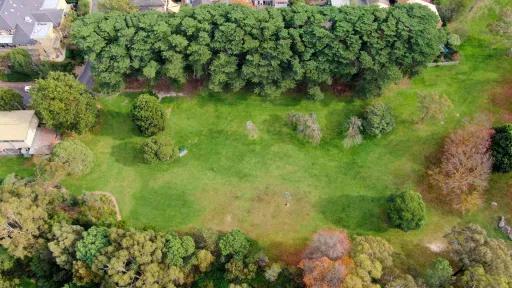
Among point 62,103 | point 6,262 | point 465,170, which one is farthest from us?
point 62,103

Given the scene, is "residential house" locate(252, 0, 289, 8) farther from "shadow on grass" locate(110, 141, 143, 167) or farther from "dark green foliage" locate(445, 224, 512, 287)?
"dark green foliage" locate(445, 224, 512, 287)

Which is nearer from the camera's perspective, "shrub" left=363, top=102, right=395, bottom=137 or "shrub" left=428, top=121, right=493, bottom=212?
"shrub" left=428, top=121, right=493, bottom=212

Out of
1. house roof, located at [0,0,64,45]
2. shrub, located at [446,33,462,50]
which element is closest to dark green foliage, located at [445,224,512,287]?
shrub, located at [446,33,462,50]

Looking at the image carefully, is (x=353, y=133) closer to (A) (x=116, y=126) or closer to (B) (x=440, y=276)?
(B) (x=440, y=276)

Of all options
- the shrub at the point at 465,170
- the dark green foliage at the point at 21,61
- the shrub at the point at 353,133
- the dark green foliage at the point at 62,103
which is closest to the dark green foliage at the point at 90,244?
the dark green foliage at the point at 62,103

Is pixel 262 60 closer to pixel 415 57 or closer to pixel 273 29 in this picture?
pixel 273 29

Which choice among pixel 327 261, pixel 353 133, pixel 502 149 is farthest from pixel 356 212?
pixel 502 149

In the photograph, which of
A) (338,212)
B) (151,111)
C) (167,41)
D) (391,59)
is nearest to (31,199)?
(151,111)
